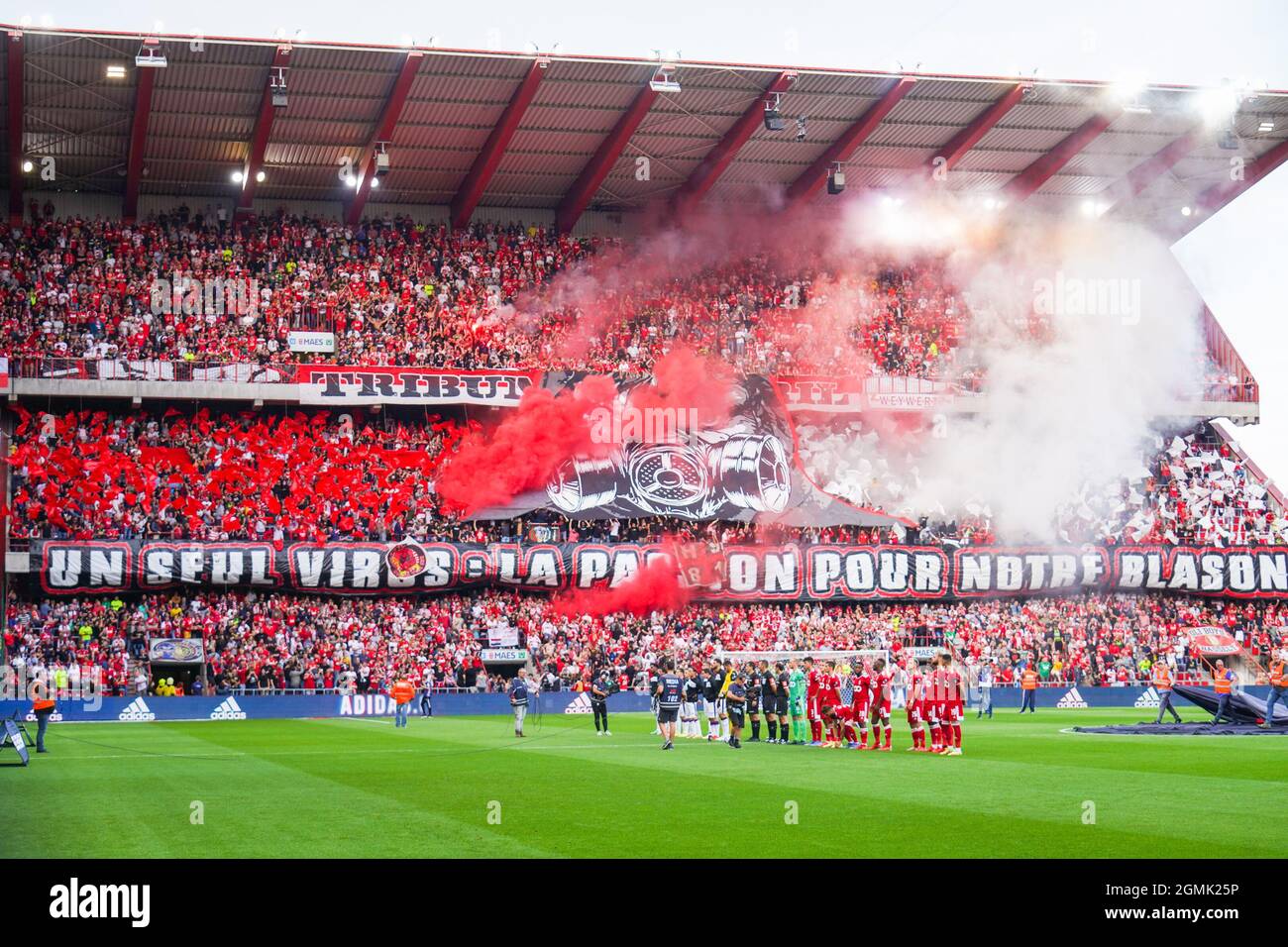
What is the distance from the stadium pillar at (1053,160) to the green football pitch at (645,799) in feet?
99.4

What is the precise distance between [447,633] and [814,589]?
42.5 feet

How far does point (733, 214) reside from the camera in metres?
55.6

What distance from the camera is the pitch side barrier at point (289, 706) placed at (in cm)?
3856

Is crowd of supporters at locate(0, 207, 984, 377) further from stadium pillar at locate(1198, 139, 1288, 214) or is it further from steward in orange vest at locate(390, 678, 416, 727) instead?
steward in orange vest at locate(390, 678, 416, 727)

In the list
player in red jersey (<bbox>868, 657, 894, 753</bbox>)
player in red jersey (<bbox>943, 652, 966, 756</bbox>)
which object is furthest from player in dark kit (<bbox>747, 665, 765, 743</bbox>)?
player in red jersey (<bbox>943, 652, 966, 756</bbox>)

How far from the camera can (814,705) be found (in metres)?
27.5

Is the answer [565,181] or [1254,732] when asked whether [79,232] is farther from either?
[1254,732]

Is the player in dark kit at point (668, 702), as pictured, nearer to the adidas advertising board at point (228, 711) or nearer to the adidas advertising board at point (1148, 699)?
the adidas advertising board at point (228, 711)

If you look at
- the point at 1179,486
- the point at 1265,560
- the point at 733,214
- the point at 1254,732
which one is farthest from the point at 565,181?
the point at 1254,732

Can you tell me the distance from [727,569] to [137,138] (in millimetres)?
24111

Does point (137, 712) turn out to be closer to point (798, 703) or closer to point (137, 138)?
point (137, 138)

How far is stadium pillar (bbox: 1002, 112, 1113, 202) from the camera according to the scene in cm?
5153

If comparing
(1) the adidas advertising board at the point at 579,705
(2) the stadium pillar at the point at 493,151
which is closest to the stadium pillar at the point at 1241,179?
(2) the stadium pillar at the point at 493,151

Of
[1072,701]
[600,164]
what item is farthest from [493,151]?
[1072,701]
